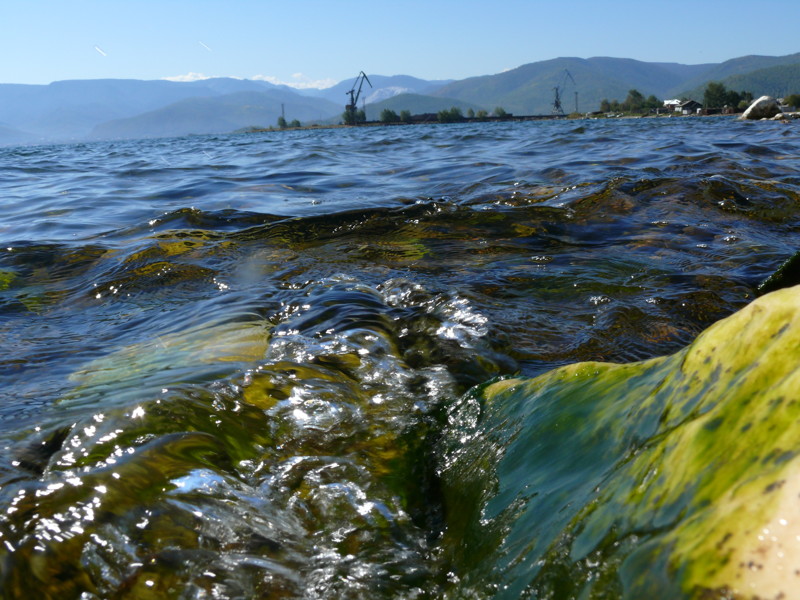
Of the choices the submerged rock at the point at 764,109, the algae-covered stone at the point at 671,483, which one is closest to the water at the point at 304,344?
the algae-covered stone at the point at 671,483

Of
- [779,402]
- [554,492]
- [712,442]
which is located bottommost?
[554,492]

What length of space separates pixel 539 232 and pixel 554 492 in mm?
5830

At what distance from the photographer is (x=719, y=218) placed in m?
7.68

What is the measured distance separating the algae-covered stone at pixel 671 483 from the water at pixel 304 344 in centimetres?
25

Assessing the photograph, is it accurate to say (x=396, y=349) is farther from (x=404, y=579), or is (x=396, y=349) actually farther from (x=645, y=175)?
(x=645, y=175)

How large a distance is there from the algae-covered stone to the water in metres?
0.25

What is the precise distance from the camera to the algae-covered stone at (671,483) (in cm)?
105

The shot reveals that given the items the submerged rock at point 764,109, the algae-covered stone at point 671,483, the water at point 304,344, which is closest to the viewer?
the algae-covered stone at point 671,483

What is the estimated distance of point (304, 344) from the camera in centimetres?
406

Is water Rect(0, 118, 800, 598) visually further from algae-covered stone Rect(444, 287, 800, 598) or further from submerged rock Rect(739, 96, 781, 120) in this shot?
submerged rock Rect(739, 96, 781, 120)

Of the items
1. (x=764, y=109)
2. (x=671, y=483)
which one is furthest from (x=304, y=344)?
(x=764, y=109)

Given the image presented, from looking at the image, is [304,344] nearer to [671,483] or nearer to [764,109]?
[671,483]

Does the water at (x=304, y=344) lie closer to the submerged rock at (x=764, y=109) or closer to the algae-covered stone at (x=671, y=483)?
the algae-covered stone at (x=671, y=483)

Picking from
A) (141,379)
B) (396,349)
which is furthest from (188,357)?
(396,349)
